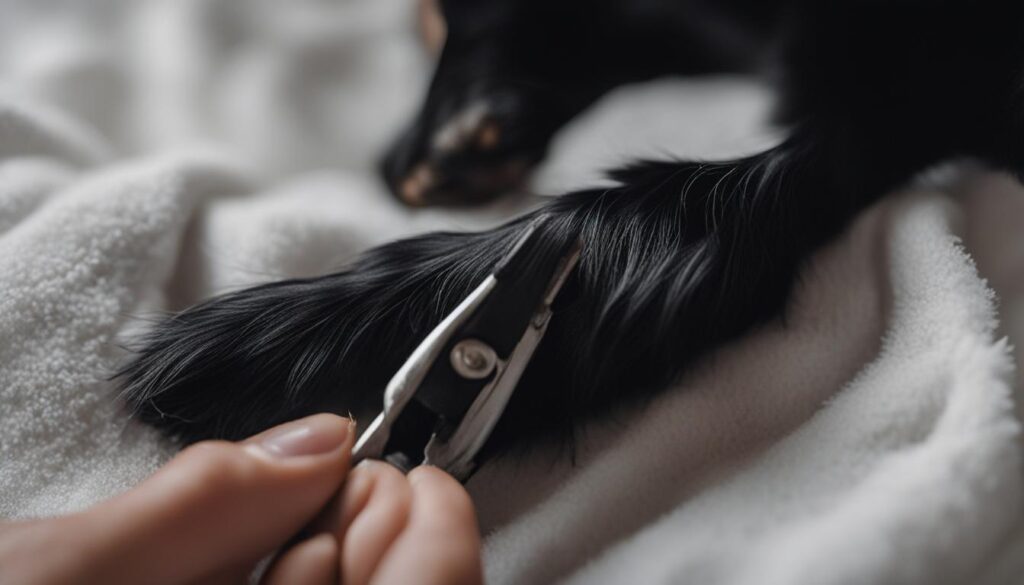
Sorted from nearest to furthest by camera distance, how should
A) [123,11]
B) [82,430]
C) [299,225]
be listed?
[82,430], [299,225], [123,11]

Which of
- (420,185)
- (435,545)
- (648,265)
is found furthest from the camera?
(420,185)

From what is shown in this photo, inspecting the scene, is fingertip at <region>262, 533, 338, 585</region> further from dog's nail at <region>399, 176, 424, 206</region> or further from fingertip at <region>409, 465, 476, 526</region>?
dog's nail at <region>399, 176, 424, 206</region>

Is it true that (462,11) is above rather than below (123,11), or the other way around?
above

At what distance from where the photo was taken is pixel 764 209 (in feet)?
1.60

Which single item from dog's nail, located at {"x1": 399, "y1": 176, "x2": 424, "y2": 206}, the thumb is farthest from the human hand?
dog's nail, located at {"x1": 399, "y1": 176, "x2": 424, "y2": 206}

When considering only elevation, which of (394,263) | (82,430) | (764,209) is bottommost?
(82,430)

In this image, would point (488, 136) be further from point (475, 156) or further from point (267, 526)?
point (267, 526)

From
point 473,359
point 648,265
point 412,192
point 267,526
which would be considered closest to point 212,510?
point 267,526

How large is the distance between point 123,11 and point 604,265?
71 cm

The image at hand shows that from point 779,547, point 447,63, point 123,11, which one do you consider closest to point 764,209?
point 779,547

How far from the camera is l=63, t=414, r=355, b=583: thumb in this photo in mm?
362

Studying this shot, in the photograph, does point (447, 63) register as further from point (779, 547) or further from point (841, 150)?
point (779, 547)

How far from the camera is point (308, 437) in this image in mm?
410

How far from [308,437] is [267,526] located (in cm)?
4
